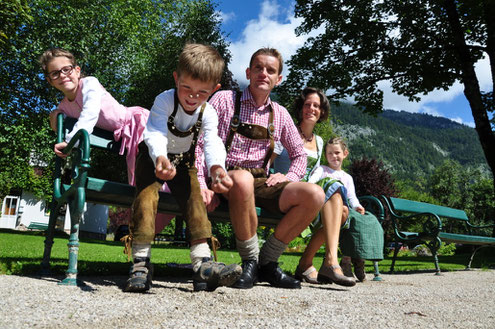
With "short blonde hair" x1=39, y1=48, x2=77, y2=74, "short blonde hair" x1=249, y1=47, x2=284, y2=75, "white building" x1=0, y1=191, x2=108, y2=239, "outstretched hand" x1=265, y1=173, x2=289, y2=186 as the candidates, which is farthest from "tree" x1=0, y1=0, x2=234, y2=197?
"white building" x1=0, y1=191, x2=108, y2=239

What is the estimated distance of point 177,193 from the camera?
A: 112 inches

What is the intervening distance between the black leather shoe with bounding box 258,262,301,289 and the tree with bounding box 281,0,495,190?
1196cm

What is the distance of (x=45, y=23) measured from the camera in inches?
648

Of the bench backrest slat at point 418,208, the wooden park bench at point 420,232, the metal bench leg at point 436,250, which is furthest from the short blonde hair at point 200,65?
the metal bench leg at point 436,250

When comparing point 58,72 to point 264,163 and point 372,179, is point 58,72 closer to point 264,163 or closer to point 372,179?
point 264,163

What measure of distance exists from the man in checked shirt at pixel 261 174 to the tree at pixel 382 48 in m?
11.3

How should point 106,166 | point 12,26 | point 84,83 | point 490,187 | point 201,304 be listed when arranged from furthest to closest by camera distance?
point 490,187, point 106,166, point 12,26, point 84,83, point 201,304

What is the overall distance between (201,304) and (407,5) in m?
14.6

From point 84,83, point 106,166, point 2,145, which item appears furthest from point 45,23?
point 84,83

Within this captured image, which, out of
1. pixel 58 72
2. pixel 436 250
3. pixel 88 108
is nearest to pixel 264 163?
pixel 88 108

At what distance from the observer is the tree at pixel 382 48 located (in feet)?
46.1

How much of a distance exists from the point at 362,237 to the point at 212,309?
7.98 ft

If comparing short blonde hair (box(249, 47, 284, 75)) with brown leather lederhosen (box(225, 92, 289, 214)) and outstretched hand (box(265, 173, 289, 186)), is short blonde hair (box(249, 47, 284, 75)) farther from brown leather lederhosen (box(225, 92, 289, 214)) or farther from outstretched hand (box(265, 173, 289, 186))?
outstretched hand (box(265, 173, 289, 186))

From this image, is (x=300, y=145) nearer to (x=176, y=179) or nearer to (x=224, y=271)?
(x=176, y=179)
